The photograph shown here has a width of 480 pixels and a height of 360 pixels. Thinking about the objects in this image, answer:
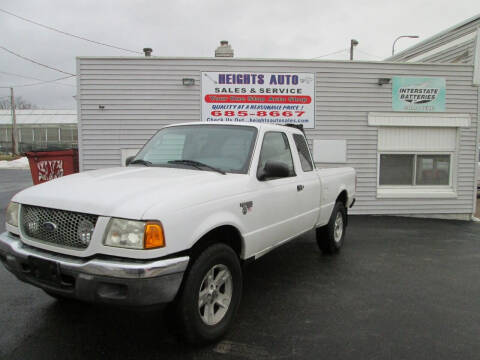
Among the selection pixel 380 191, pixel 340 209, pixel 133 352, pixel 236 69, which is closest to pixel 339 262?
pixel 340 209

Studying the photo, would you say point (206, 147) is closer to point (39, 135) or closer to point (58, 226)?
point (58, 226)

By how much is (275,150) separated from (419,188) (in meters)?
6.95

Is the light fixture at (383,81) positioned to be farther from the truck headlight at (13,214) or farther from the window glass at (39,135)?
the window glass at (39,135)

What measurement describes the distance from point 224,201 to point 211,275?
0.61m

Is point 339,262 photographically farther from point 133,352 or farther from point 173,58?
point 173,58

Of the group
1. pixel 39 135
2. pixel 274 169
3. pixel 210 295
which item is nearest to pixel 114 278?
pixel 210 295

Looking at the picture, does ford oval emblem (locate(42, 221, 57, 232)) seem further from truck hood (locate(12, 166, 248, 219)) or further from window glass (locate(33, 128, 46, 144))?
window glass (locate(33, 128, 46, 144))

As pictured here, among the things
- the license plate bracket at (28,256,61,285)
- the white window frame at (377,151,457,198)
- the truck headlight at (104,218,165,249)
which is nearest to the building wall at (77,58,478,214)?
the white window frame at (377,151,457,198)

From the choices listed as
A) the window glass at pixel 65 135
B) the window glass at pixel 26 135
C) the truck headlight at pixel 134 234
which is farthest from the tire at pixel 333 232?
the window glass at pixel 26 135

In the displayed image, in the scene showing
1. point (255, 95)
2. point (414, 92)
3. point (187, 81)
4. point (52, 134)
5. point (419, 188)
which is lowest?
point (419, 188)

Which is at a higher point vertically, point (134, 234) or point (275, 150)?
point (275, 150)

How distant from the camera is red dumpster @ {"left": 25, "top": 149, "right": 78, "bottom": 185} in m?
7.95

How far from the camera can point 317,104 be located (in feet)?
30.9

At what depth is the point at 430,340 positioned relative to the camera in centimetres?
328
